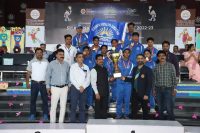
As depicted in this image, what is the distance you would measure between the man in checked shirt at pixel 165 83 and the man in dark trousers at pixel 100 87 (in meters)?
0.94

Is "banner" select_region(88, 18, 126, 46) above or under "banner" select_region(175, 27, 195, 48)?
under

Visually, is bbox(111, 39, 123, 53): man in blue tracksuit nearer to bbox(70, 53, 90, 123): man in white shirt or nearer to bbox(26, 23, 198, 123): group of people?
bbox(26, 23, 198, 123): group of people

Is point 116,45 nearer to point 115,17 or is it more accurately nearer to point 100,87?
point 100,87

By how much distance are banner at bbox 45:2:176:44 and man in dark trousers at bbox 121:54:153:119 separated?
20.0ft

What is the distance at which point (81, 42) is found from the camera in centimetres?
840

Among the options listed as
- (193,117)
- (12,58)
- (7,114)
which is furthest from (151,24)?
(7,114)

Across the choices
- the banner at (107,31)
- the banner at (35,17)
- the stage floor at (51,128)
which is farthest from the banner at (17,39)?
the stage floor at (51,128)

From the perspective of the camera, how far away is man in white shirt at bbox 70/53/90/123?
691cm

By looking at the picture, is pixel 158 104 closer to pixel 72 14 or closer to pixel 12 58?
pixel 12 58

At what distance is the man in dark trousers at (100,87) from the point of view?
7004 millimetres

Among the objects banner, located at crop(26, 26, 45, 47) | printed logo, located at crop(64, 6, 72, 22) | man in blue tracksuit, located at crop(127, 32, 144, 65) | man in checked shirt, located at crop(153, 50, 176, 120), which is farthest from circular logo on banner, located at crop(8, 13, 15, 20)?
man in checked shirt, located at crop(153, 50, 176, 120)

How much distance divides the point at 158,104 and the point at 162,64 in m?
0.76

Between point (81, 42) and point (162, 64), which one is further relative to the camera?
point (81, 42)

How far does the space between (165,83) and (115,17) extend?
273 inches
